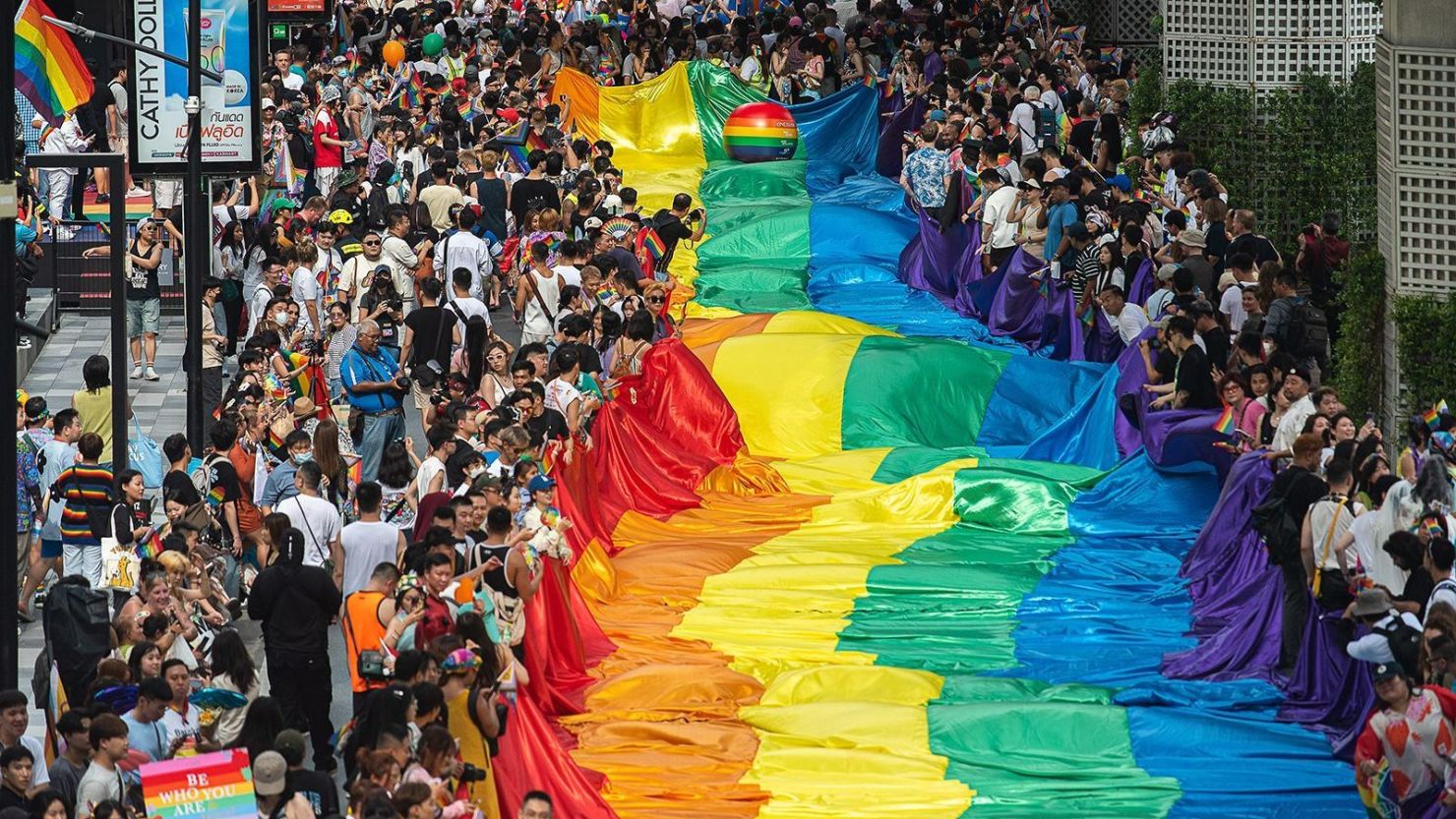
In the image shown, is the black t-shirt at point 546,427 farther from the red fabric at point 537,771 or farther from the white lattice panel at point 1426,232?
the white lattice panel at point 1426,232

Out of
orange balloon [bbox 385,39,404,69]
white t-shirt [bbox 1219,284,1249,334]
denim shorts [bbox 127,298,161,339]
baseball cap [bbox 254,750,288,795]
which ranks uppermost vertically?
orange balloon [bbox 385,39,404,69]

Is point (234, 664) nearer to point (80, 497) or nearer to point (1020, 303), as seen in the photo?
point (80, 497)

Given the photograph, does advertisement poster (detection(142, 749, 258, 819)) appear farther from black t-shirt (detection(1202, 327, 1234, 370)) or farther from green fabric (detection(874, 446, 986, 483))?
green fabric (detection(874, 446, 986, 483))

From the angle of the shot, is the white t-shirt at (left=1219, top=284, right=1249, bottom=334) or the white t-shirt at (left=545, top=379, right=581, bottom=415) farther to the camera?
the white t-shirt at (left=1219, top=284, right=1249, bottom=334)

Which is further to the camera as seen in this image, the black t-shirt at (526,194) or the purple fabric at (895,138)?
the purple fabric at (895,138)

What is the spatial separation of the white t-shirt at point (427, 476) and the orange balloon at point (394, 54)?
18.9m

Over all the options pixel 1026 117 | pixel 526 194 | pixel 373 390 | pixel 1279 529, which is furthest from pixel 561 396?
pixel 1026 117

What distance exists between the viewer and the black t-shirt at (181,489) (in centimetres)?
1595

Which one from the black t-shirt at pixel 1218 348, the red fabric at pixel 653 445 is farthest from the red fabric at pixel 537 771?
the black t-shirt at pixel 1218 348

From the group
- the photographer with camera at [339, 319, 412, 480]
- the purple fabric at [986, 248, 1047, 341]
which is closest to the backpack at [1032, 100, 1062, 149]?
the purple fabric at [986, 248, 1047, 341]

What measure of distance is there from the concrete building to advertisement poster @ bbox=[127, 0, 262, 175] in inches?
488

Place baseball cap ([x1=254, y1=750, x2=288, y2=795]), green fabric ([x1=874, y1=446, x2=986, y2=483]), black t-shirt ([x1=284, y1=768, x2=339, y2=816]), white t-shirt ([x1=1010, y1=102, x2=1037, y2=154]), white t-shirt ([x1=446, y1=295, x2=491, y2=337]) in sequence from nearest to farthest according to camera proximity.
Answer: baseball cap ([x1=254, y1=750, x2=288, y2=795]) < black t-shirt ([x1=284, y1=768, x2=339, y2=816]) < white t-shirt ([x1=446, y1=295, x2=491, y2=337]) < green fabric ([x1=874, y1=446, x2=986, y2=483]) < white t-shirt ([x1=1010, y1=102, x2=1037, y2=154])

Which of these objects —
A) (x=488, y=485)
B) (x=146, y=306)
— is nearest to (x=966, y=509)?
(x=488, y=485)

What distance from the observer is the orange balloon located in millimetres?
34406
